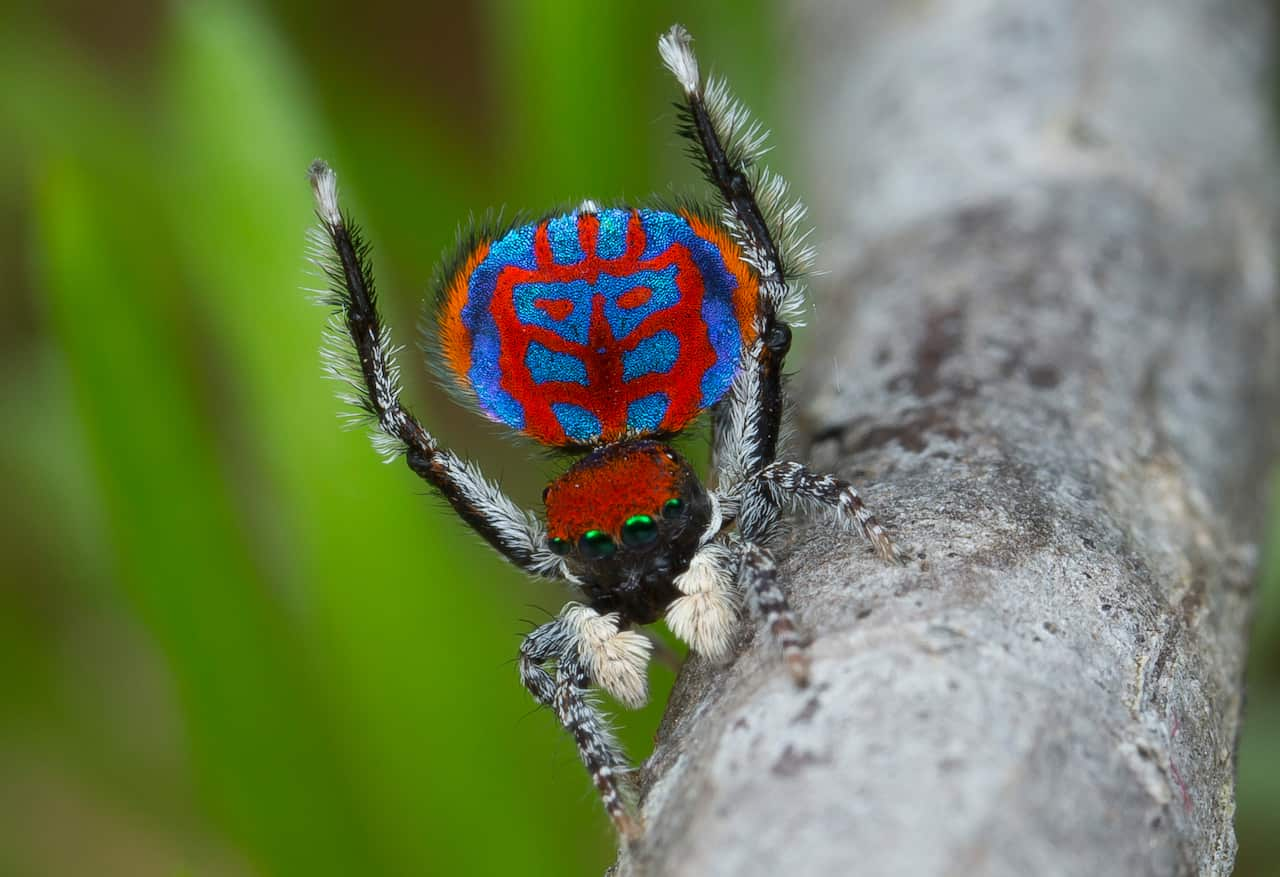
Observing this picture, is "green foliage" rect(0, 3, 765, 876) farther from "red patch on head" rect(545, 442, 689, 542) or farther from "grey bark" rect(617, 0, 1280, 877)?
"grey bark" rect(617, 0, 1280, 877)

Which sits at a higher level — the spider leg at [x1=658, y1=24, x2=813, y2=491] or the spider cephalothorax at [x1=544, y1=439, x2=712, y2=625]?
the spider leg at [x1=658, y1=24, x2=813, y2=491]

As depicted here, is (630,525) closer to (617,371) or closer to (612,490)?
(612,490)

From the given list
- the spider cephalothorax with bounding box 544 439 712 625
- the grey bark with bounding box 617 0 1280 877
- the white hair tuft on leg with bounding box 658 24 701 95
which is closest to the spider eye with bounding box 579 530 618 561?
the spider cephalothorax with bounding box 544 439 712 625

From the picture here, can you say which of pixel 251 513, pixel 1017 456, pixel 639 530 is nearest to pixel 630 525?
pixel 639 530

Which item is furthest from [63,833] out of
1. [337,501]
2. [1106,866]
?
[1106,866]

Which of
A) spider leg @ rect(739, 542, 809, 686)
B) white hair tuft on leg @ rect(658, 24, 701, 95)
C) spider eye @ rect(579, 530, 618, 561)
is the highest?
white hair tuft on leg @ rect(658, 24, 701, 95)

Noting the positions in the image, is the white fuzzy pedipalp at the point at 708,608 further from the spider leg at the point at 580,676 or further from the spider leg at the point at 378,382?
the spider leg at the point at 378,382

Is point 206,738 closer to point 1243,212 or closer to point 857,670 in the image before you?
point 857,670
